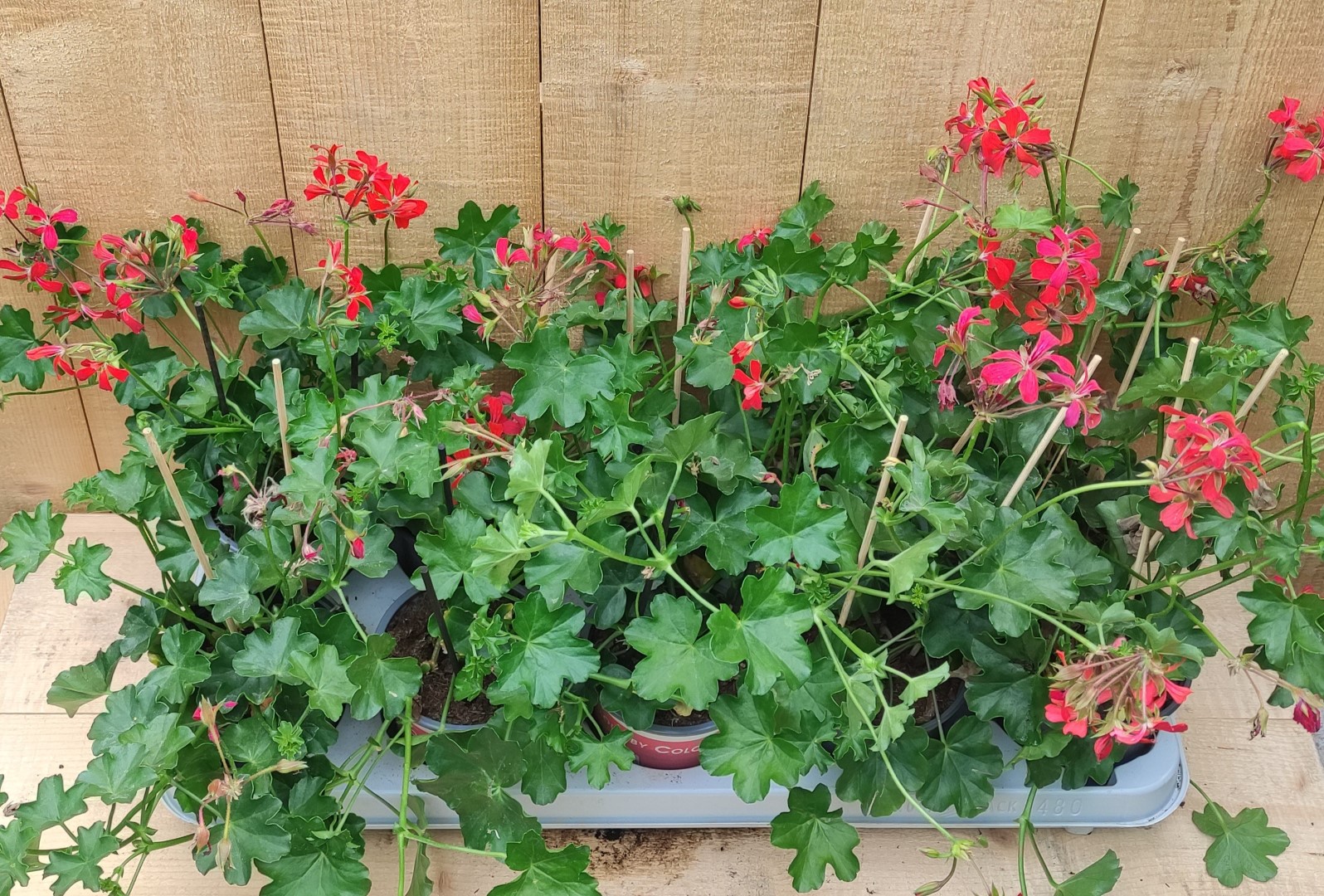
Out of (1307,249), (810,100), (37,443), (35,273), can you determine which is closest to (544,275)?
(810,100)

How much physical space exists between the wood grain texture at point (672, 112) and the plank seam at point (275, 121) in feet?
0.96

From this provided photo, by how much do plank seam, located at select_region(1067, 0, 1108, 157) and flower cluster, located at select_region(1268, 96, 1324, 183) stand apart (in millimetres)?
194

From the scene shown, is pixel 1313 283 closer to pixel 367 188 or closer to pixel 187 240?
pixel 367 188

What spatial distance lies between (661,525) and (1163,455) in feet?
1.59

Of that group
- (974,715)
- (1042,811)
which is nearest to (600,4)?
(974,715)

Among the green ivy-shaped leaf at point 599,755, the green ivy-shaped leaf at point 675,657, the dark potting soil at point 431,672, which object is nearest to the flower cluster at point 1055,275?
the green ivy-shaped leaf at point 675,657

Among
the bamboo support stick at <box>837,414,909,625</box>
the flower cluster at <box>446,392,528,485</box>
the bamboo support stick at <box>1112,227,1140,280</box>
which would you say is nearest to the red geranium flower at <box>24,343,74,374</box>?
the flower cluster at <box>446,392,528,485</box>

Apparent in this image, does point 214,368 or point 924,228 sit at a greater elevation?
point 924,228

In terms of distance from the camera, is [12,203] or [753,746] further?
[12,203]

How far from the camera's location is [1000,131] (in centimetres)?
105

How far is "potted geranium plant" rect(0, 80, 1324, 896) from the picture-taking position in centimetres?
88

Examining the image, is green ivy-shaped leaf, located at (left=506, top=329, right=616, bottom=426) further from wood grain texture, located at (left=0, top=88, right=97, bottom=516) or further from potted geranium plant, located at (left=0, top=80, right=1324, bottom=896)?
wood grain texture, located at (left=0, top=88, right=97, bottom=516)

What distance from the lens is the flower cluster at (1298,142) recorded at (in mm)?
1122

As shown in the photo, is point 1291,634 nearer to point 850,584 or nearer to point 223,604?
point 850,584
